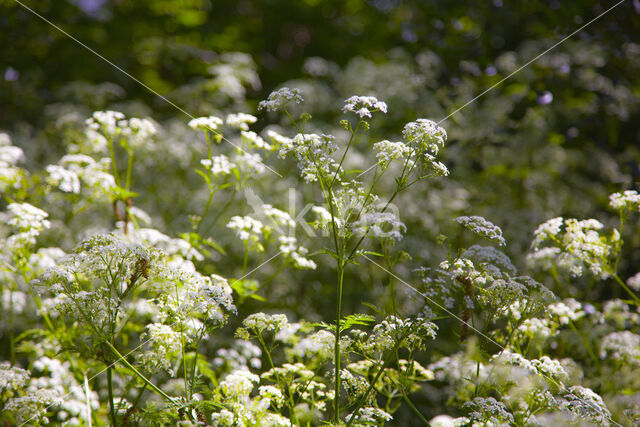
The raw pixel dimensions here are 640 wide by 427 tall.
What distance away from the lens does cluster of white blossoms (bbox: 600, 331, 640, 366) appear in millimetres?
3778

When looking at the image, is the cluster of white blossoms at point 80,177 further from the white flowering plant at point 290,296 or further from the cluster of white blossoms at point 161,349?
the cluster of white blossoms at point 161,349

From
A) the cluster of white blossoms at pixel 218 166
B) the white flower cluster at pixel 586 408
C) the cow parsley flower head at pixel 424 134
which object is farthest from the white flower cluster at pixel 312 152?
the white flower cluster at pixel 586 408

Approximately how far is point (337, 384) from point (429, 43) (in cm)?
575

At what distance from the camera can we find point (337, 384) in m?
2.63

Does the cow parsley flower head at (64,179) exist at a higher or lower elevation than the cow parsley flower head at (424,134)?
lower

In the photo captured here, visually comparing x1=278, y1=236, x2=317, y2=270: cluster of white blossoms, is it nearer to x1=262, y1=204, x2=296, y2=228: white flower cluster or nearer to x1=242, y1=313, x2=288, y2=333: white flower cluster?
x1=262, y1=204, x2=296, y2=228: white flower cluster

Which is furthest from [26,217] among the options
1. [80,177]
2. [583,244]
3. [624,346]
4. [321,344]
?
[624,346]

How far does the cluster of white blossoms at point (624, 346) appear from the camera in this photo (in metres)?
3.78

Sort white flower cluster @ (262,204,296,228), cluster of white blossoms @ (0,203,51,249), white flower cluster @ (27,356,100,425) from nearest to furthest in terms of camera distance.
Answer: white flower cluster @ (27,356,100,425), cluster of white blossoms @ (0,203,51,249), white flower cluster @ (262,204,296,228)

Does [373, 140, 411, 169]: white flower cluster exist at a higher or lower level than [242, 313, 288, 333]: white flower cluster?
higher

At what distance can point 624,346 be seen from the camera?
3.94 meters

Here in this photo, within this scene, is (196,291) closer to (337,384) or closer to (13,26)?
(337,384)

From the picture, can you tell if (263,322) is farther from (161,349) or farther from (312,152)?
(312,152)

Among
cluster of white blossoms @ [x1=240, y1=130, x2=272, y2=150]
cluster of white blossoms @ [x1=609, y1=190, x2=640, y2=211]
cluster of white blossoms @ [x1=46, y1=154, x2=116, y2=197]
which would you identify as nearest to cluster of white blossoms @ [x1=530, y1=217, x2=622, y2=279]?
cluster of white blossoms @ [x1=609, y1=190, x2=640, y2=211]
